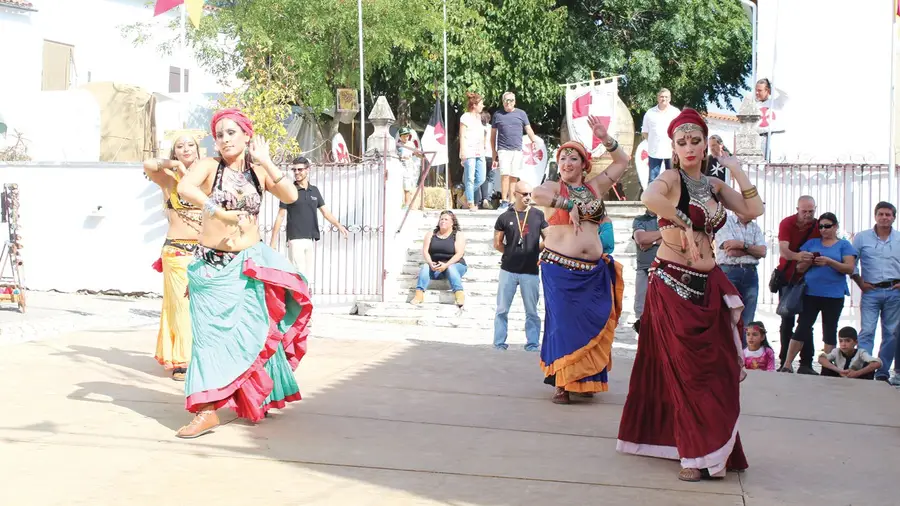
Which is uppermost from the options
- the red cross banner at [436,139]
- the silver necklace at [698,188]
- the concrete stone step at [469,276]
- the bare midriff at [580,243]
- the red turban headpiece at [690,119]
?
the red cross banner at [436,139]

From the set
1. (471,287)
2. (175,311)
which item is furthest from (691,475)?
(471,287)

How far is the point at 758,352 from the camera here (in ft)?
33.6

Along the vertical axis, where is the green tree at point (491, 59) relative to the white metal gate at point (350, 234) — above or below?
above

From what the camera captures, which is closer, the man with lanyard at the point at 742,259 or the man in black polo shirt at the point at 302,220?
the man with lanyard at the point at 742,259

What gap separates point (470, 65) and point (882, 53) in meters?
9.07

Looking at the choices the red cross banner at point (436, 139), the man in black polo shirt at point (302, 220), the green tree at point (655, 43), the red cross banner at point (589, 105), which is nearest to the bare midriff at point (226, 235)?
the man in black polo shirt at point (302, 220)

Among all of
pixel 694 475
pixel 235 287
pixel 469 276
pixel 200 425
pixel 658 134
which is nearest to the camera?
pixel 694 475

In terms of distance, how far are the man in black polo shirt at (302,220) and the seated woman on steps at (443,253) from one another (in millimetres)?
1813

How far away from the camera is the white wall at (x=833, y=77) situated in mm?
18719

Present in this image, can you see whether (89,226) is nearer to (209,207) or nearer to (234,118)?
(234,118)

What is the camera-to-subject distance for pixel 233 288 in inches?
246

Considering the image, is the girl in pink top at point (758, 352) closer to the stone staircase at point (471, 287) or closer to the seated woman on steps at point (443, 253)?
the stone staircase at point (471, 287)

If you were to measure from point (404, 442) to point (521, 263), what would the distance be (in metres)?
4.69

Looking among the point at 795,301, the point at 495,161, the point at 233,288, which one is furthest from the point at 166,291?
the point at 495,161
